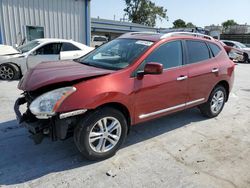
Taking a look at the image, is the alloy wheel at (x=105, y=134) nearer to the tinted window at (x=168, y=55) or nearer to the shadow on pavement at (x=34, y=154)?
the shadow on pavement at (x=34, y=154)

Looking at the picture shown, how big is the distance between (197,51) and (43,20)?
33.3ft

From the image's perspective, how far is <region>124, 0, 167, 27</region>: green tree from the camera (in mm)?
56875

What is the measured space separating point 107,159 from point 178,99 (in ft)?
5.51

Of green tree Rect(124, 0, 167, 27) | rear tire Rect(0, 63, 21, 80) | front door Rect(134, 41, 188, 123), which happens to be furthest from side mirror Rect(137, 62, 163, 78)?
green tree Rect(124, 0, 167, 27)

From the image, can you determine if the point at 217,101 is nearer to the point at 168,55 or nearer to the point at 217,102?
the point at 217,102

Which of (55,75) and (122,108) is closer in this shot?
(55,75)

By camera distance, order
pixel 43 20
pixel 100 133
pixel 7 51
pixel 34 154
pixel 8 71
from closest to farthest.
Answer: pixel 100 133, pixel 34 154, pixel 8 71, pixel 7 51, pixel 43 20

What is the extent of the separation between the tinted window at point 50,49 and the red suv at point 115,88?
4746 mm

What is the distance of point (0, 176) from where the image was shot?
9.93 ft

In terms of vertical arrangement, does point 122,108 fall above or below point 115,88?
below

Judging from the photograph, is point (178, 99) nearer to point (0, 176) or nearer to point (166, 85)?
point (166, 85)

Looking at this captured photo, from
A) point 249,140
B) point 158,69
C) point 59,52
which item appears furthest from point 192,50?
point 59,52

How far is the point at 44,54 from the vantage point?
A: 874 centimetres

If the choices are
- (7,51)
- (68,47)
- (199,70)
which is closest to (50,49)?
(68,47)
